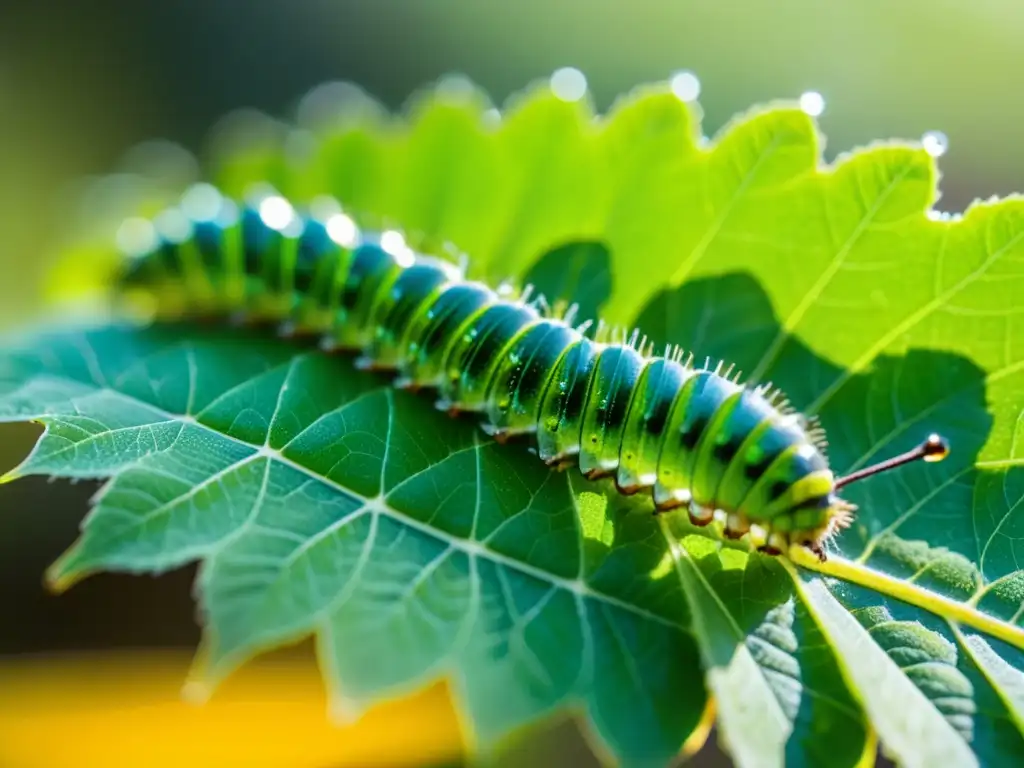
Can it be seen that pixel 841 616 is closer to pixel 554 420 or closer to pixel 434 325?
pixel 554 420

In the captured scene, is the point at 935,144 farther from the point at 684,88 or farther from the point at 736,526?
the point at 736,526

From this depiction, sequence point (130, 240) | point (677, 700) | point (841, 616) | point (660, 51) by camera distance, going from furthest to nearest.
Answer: point (660, 51) → point (130, 240) → point (841, 616) → point (677, 700)

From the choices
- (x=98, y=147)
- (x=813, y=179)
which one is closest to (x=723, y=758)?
(x=813, y=179)

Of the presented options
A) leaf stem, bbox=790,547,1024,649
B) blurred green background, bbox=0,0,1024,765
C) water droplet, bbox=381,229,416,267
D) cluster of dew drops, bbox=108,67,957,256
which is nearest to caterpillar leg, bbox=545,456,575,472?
leaf stem, bbox=790,547,1024,649

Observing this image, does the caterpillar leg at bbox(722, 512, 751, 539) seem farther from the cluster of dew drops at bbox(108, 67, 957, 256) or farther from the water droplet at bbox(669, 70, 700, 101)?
the water droplet at bbox(669, 70, 700, 101)

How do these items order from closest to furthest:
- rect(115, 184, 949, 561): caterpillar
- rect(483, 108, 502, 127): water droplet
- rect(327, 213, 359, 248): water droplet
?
rect(115, 184, 949, 561): caterpillar
rect(327, 213, 359, 248): water droplet
rect(483, 108, 502, 127): water droplet

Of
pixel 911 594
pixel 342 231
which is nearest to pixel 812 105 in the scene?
pixel 911 594
